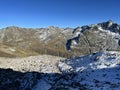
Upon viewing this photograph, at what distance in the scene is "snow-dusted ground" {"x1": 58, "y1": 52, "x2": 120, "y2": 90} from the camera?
42.8 m

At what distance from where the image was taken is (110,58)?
232 ft

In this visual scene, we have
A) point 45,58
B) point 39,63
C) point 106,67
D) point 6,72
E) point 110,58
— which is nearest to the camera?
point 6,72

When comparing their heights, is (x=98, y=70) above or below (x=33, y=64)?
below

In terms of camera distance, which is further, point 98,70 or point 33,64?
point 33,64

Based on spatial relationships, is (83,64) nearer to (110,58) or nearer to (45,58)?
(110,58)

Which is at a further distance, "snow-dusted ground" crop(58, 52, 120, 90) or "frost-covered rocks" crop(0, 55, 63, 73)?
"frost-covered rocks" crop(0, 55, 63, 73)

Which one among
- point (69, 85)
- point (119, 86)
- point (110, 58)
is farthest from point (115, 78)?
point (110, 58)

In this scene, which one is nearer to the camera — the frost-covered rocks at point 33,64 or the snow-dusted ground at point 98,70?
the snow-dusted ground at point 98,70

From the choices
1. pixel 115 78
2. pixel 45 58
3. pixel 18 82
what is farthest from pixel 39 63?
pixel 18 82

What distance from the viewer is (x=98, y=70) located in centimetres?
5884

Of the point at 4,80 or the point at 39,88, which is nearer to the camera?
the point at 39,88

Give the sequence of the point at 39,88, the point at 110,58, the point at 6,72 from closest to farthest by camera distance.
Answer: the point at 39,88
the point at 6,72
the point at 110,58

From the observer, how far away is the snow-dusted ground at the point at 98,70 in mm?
42812

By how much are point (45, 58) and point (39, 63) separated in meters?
9.65
